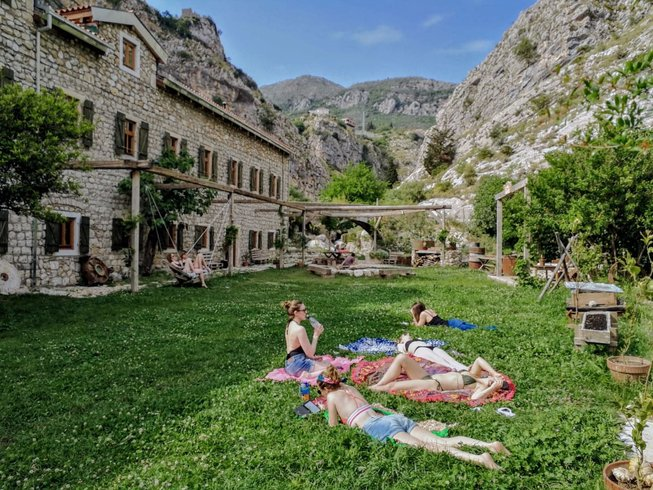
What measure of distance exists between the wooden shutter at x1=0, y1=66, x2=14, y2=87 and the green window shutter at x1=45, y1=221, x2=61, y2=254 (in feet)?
12.7

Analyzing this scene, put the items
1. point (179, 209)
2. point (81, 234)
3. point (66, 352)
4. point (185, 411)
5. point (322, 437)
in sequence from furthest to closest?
point (179, 209)
point (81, 234)
point (66, 352)
point (185, 411)
point (322, 437)

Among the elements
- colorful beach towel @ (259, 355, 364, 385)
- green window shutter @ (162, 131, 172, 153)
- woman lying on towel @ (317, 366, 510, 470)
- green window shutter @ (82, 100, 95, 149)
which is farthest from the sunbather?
green window shutter @ (162, 131, 172, 153)

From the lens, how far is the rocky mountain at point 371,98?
437 feet

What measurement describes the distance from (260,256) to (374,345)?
20223mm

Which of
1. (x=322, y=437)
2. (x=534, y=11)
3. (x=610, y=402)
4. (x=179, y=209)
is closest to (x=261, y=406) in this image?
(x=322, y=437)

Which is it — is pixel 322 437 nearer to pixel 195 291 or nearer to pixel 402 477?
pixel 402 477

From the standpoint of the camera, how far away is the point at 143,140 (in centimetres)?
1772

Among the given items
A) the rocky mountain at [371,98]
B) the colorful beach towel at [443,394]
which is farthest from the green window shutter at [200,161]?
the rocky mountain at [371,98]

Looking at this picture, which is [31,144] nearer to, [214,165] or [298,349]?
[298,349]

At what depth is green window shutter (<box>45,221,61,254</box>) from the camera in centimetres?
1355

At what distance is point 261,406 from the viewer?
4930mm

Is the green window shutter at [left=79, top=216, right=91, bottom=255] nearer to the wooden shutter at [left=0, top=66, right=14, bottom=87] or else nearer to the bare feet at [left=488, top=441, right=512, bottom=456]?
the wooden shutter at [left=0, top=66, right=14, bottom=87]

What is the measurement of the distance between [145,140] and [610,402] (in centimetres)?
1730

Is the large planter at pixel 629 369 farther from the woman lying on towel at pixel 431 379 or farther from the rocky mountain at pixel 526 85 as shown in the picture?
the rocky mountain at pixel 526 85
